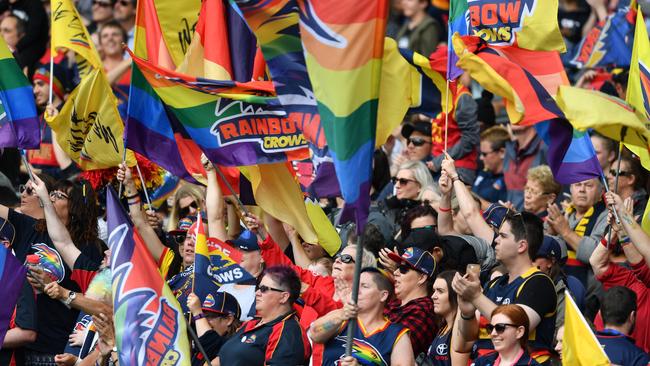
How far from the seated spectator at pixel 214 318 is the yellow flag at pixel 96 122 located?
1.92 m

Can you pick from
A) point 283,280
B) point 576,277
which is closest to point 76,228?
point 283,280

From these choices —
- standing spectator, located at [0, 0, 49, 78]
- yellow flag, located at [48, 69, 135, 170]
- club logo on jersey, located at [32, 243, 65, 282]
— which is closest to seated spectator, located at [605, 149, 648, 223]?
yellow flag, located at [48, 69, 135, 170]

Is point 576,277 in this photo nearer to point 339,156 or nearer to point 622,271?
point 622,271

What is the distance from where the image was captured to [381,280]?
888 cm

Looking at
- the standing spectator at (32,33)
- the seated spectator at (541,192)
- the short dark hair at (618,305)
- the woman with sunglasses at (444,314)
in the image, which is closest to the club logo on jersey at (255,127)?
the woman with sunglasses at (444,314)

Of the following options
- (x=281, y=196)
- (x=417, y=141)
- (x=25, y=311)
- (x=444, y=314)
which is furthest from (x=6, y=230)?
(x=417, y=141)

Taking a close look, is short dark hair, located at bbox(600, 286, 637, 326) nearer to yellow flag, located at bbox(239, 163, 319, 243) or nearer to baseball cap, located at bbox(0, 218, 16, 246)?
yellow flag, located at bbox(239, 163, 319, 243)

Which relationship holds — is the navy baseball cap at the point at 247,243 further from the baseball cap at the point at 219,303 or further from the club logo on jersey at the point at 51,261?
the club logo on jersey at the point at 51,261

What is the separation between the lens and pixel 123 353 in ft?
26.4

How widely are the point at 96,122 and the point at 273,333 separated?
3.07 meters

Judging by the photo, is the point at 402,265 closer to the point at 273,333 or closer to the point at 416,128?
the point at 273,333

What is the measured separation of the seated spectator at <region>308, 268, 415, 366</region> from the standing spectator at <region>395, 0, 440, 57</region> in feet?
23.5

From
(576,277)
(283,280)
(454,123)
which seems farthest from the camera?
(454,123)

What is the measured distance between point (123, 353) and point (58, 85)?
25.3 feet
